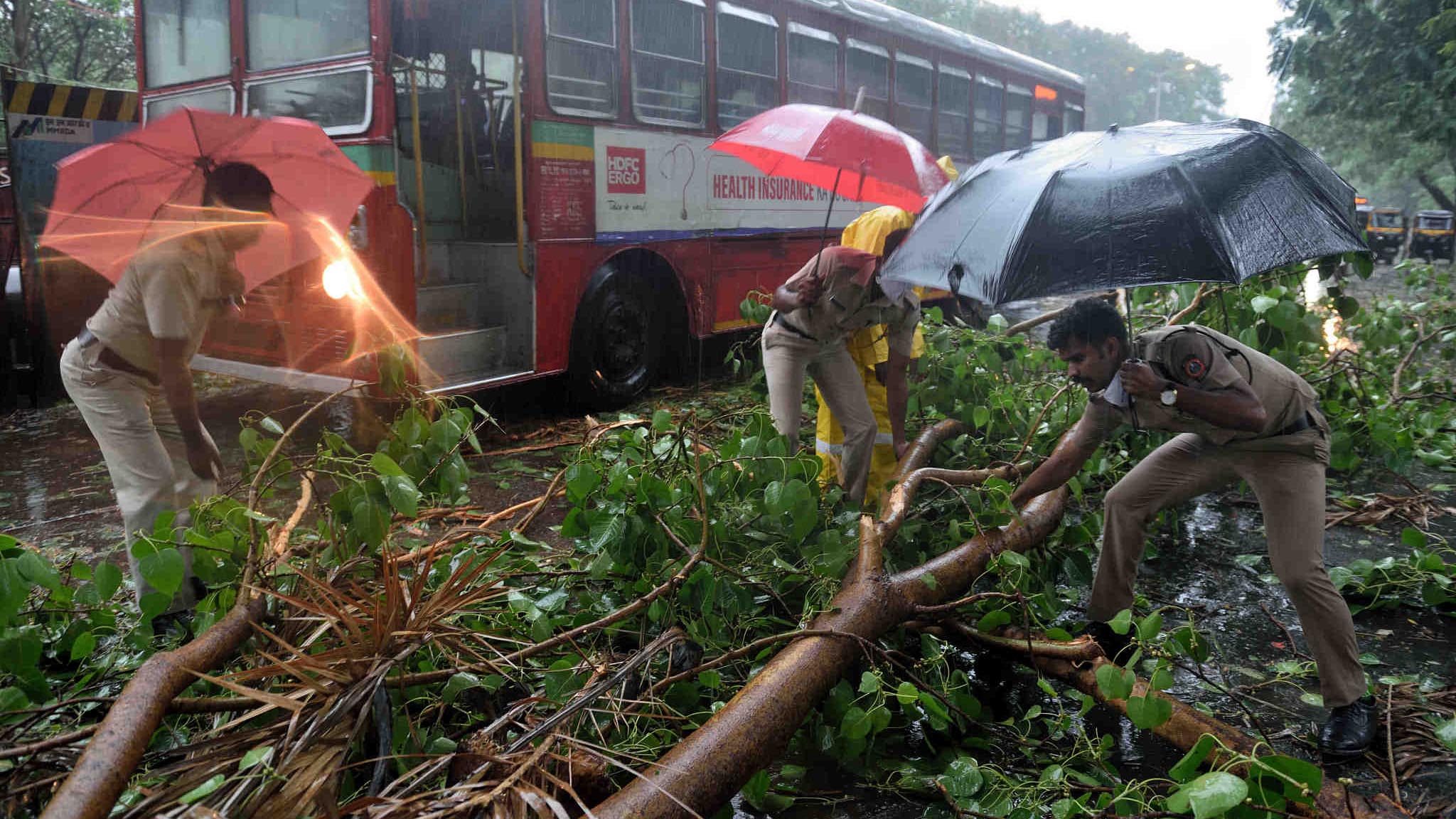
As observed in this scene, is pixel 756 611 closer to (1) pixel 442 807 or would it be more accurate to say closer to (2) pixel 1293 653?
(1) pixel 442 807

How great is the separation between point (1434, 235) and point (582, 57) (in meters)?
27.9

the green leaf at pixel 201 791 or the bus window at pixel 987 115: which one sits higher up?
the bus window at pixel 987 115

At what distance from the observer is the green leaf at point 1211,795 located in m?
1.89

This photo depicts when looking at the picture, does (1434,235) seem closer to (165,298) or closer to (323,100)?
(323,100)

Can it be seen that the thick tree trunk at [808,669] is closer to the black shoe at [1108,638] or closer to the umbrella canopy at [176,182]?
the black shoe at [1108,638]

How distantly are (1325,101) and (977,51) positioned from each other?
455 inches

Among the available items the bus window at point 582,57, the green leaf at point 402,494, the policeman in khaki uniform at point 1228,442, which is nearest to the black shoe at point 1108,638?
the policeman in khaki uniform at point 1228,442

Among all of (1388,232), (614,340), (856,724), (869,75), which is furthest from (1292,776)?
(1388,232)

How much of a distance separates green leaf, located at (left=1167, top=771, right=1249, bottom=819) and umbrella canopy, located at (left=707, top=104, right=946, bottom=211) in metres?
3.13

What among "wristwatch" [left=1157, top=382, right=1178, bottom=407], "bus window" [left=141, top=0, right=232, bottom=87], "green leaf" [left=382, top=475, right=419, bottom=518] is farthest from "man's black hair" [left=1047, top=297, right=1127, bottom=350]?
"bus window" [left=141, top=0, right=232, bottom=87]

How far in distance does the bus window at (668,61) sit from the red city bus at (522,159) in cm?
2

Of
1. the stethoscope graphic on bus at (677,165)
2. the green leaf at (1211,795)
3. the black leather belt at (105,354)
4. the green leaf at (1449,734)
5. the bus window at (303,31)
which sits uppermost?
the bus window at (303,31)

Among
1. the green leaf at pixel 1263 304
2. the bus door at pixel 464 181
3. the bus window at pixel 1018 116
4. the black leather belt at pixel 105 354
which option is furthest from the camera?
the bus window at pixel 1018 116

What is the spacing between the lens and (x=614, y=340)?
7.56 metres
